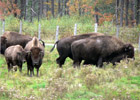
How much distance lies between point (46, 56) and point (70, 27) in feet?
32.4

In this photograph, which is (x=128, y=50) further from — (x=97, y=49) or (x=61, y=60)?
(x=61, y=60)

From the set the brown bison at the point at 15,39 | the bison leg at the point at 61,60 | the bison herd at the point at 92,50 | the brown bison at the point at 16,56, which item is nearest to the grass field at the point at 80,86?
the brown bison at the point at 16,56

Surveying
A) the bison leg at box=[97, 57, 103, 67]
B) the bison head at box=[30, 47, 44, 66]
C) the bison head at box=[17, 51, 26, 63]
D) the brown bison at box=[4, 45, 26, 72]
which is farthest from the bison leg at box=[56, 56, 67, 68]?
the bison head at box=[30, 47, 44, 66]

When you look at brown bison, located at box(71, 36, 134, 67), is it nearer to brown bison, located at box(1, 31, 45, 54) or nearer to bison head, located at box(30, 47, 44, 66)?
bison head, located at box(30, 47, 44, 66)

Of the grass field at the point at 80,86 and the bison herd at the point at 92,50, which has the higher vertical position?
the bison herd at the point at 92,50

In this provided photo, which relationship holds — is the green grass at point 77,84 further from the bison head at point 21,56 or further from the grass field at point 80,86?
the bison head at point 21,56

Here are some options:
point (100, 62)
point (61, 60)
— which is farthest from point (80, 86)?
point (61, 60)

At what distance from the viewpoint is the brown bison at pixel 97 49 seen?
1392cm

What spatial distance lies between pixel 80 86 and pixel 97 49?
15.5 feet

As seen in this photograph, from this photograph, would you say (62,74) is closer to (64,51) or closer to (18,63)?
(18,63)

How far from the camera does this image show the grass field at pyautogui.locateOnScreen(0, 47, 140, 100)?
27.8 ft

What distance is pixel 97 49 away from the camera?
13.9 metres

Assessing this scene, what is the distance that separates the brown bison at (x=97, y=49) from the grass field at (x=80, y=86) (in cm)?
129

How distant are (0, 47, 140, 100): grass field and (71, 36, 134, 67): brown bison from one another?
1.29m
